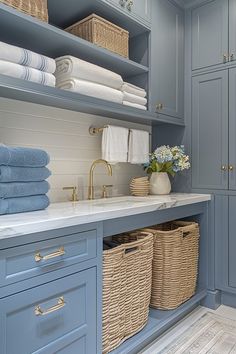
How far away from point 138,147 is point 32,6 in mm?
1168

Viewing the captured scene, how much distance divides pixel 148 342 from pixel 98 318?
2.05 ft

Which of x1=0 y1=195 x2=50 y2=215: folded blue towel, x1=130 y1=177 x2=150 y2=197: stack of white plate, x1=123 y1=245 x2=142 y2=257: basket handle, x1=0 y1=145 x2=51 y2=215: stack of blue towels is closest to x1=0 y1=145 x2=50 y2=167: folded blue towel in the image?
x1=0 y1=145 x2=51 y2=215: stack of blue towels

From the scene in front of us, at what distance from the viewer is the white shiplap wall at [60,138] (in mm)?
1698

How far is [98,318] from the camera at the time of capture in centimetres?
138

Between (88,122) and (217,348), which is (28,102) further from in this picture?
(217,348)

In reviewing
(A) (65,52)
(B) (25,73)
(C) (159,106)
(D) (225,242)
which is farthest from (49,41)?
(D) (225,242)

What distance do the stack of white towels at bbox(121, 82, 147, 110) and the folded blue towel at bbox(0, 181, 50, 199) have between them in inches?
36.3

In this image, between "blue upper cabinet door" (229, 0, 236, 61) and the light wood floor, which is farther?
"blue upper cabinet door" (229, 0, 236, 61)

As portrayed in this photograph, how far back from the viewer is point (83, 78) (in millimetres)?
1729

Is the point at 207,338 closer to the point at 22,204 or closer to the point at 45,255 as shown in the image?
the point at 45,255

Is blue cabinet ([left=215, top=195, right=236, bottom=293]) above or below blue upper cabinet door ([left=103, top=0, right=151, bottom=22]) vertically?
below

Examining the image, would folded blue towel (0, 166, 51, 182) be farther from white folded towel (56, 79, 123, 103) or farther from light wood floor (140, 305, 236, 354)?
light wood floor (140, 305, 236, 354)

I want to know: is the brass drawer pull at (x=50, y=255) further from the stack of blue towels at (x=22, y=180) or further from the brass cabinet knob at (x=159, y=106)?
the brass cabinet knob at (x=159, y=106)

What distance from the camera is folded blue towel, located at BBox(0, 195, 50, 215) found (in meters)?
1.26
